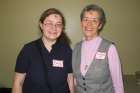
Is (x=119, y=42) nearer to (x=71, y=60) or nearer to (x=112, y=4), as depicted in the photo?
(x=112, y=4)

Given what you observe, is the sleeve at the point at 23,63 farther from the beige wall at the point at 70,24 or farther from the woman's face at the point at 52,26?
the beige wall at the point at 70,24

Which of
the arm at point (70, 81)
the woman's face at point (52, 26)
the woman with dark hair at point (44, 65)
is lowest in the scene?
the arm at point (70, 81)

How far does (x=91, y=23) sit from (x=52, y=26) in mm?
338

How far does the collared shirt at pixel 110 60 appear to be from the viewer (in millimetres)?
1834

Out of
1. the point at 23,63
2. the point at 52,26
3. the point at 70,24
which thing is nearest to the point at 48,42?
the point at 52,26

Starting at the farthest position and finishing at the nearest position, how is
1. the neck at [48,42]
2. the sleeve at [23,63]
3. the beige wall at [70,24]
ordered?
the beige wall at [70,24] → the neck at [48,42] → the sleeve at [23,63]

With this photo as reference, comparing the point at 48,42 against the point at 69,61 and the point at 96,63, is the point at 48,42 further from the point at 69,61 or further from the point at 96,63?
the point at 96,63

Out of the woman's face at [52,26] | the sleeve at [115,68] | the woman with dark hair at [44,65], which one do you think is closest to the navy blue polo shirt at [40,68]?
the woman with dark hair at [44,65]

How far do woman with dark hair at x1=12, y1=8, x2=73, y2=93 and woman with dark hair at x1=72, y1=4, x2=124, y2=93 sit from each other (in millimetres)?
161

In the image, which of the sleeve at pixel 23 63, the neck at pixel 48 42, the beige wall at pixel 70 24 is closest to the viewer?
the sleeve at pixel 23 63

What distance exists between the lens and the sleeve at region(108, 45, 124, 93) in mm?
1831

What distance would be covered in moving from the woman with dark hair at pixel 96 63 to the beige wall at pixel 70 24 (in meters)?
1.96

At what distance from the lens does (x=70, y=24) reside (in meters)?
3.93

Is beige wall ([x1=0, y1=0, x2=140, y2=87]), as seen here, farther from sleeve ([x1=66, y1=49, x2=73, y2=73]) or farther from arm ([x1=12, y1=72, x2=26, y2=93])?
arm ([x1=12, y1=72, x2=26, y2=93])
